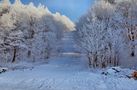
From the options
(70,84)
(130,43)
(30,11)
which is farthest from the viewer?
(30,11)

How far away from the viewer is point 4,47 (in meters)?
51.7

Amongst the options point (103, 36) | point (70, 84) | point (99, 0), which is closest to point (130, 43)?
point (103, 36)

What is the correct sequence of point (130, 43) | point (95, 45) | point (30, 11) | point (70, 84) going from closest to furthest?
1. point (70, 84)
2. point (95, 45)
3. point (130, 43)
4. point (30, 11)

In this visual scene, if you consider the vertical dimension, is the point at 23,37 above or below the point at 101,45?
above

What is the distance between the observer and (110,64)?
1679 inches

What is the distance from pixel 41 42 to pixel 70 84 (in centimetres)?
4123

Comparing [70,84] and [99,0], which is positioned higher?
[99,0]

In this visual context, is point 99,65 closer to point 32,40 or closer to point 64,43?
point 32,40

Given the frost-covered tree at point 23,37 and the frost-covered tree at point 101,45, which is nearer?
the frost-covered tree at point 101,45

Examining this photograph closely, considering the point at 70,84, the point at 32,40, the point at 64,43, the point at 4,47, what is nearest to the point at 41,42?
the point at 32,40

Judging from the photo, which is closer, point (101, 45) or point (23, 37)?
point (101, 45)

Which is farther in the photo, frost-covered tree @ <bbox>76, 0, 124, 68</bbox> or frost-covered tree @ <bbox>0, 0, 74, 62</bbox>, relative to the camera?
frost-covered tree @ <bbox>0, 0, 74, 62</bbox>

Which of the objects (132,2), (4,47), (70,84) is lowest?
(70,84)

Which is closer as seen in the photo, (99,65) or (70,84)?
(70,84)
